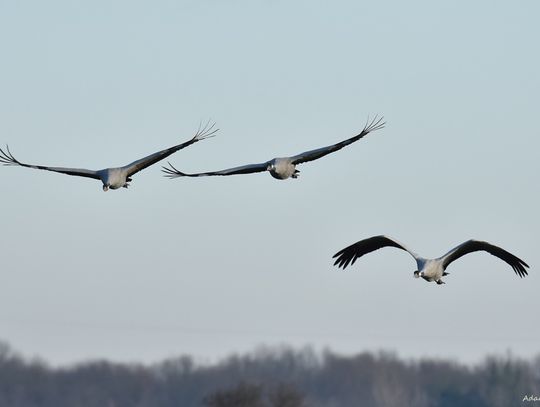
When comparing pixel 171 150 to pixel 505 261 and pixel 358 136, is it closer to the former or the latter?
pixel 358 136

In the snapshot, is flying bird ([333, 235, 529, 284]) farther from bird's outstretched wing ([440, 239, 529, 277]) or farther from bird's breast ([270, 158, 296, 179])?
bird's breast ([270, 158, 296, 179])

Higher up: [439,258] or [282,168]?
[282,168]

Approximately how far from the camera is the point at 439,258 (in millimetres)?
28625

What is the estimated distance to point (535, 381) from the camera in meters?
77.0

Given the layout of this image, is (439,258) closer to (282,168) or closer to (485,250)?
(485,250)

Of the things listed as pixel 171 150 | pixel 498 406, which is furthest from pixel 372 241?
pixel 498 406

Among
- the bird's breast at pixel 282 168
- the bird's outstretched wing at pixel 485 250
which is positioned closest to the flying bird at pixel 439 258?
the bird's outstretched wing at pixel 485 250

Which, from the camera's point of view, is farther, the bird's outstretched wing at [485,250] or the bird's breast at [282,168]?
the bird's breast at [282,168]

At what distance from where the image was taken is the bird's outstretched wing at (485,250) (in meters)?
28.5

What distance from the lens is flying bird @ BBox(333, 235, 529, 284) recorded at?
28406 mm

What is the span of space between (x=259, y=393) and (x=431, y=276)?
26526 mm

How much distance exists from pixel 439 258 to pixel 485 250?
2.93ft

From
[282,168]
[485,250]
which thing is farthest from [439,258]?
[282,168]

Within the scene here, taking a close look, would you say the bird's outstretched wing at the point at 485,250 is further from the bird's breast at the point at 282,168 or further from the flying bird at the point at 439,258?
the bird's breast at the point at 282,168
